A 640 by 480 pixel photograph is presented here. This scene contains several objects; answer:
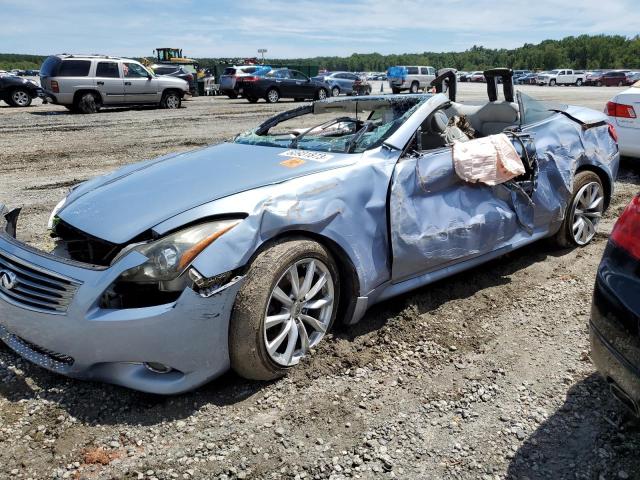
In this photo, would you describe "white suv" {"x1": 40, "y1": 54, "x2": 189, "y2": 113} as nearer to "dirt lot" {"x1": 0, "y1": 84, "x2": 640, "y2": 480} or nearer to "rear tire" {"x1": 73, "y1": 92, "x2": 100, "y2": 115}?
"rear tire" {"x1": 73, "y1": 92, "x2": 100, "y2": 115}

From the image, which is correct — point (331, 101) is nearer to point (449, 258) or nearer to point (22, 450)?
point (449, 258)

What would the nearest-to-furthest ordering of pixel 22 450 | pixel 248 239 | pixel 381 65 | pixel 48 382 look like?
pixel 22 450 < pixel 248 239 < pixel 48 382 < pixel 381 65

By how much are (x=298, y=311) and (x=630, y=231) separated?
5.15ft

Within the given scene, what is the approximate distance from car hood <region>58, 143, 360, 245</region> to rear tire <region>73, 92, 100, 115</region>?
1484 centimetres

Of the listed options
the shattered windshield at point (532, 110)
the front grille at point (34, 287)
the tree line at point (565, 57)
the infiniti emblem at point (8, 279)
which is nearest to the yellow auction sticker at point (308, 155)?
the front grille at point (34, 287)

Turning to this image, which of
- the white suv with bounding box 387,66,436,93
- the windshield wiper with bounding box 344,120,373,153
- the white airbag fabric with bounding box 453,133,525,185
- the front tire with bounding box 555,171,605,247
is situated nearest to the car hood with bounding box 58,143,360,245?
the windshield wiper with bounding box 344,120,373,153

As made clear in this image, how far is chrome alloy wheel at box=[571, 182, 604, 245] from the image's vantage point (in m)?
4.60

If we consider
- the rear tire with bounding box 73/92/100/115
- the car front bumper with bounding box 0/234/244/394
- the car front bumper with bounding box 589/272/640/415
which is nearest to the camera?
the car front bumper with bounding box 589/272/640/415

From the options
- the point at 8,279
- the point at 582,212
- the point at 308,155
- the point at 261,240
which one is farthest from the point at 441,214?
the point at 8,279

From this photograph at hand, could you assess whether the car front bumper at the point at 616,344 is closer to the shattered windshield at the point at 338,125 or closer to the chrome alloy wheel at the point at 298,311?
the chrome alloy wheel at the point at 298,311

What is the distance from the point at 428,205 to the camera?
11.1ft

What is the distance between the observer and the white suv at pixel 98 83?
1633cm

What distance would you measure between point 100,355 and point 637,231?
7.47ft

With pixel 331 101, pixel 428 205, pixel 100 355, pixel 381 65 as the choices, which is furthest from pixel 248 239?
pixel 381 65
